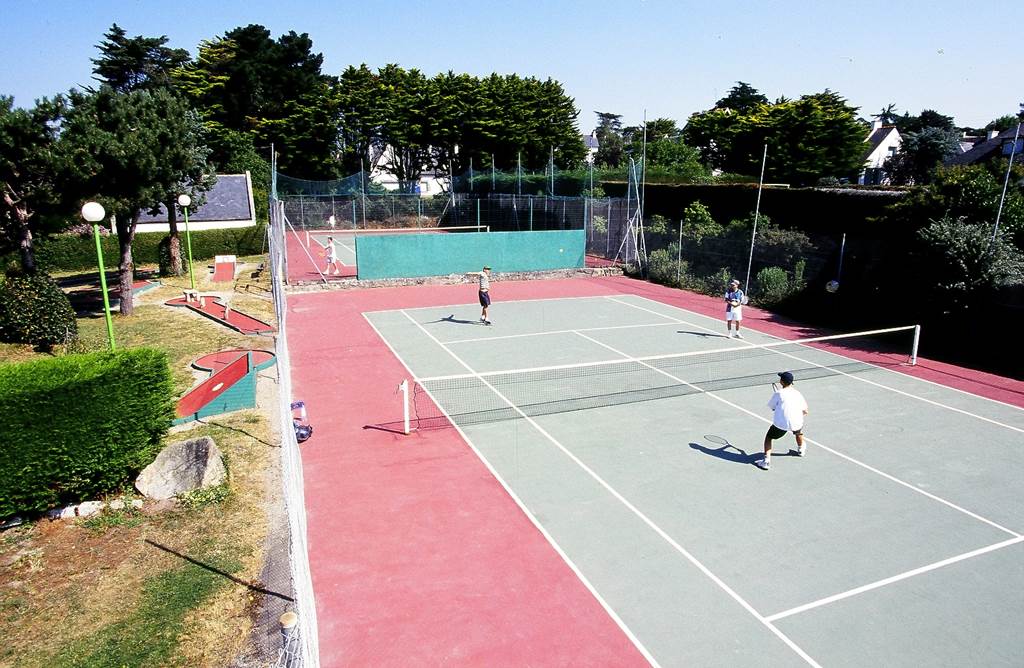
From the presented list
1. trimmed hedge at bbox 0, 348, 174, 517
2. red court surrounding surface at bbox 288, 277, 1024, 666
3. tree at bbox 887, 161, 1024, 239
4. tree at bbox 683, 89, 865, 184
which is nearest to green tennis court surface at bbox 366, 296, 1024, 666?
red court surrounding surface at bbox 288, 277, 1024, 666

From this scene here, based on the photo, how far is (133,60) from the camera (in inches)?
2798

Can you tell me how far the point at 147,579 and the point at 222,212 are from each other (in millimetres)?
34359

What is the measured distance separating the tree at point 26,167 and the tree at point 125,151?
45cm

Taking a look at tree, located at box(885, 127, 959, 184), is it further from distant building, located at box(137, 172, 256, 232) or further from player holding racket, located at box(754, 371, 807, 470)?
player holding racket, located at box(754, 371, 807, 470)

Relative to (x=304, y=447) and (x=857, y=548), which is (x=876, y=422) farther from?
(x=304, y=447)

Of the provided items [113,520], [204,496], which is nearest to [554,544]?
[204,496]

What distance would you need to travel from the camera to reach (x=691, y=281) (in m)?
27.5

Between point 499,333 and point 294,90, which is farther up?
point 294,90

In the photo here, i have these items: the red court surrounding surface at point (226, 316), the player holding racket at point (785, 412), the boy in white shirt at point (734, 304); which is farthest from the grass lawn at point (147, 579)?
the boy in white shirt at point (734, 304)

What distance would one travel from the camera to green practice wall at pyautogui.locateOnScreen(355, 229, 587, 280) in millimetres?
27688

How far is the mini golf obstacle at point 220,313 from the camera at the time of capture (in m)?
19.7

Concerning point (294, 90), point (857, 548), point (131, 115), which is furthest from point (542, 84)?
point (857, 548)

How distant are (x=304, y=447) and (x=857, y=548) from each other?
28.2 ft

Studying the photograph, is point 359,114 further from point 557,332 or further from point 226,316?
point 557,332
